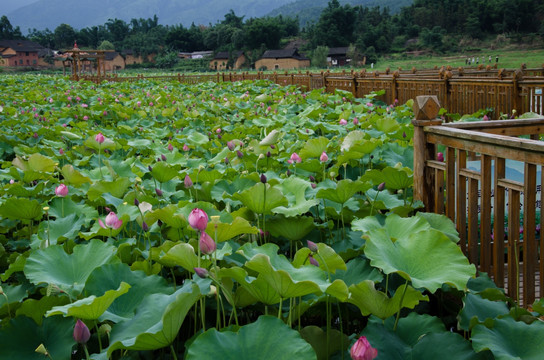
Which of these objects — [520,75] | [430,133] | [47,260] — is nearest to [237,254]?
[47,260]

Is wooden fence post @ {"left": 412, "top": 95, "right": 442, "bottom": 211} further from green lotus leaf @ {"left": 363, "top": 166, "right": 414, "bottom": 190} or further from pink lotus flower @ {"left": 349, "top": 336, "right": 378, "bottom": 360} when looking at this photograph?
pink lotus flower @ {"left": 349, "top": 336, "right": 378, "bottom": 360}

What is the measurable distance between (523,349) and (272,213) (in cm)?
114

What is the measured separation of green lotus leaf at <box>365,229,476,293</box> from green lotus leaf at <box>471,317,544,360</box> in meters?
0.20

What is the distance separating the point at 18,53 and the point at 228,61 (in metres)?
31.6

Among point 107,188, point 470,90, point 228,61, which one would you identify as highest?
point 228,61

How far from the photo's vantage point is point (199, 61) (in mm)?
70750

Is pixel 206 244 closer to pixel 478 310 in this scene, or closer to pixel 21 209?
pixel 478 310

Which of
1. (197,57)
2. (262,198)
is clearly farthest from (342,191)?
(197,57)

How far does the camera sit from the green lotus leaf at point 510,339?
4.53 ft

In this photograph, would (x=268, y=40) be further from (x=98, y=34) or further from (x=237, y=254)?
(x=237, y=254)

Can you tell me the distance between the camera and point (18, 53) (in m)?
75.4

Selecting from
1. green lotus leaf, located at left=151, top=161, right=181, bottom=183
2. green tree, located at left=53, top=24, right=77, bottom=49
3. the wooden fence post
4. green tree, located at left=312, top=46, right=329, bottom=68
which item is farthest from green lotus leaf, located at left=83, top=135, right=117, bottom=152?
green tree, located at left=53, top=24, right=77, bottom=49

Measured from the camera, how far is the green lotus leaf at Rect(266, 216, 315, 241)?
7.45ft

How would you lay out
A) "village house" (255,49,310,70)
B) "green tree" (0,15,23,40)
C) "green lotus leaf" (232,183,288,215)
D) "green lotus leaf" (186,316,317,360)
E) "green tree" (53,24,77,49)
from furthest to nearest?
"green tree" (53,24,77,49)
"green tree" (0,15,23,40)
"village house" (255,49,310,70)
"green lotus leaf" (232,183,288,215)
"green lotus leaf" (186,316,317,360)
